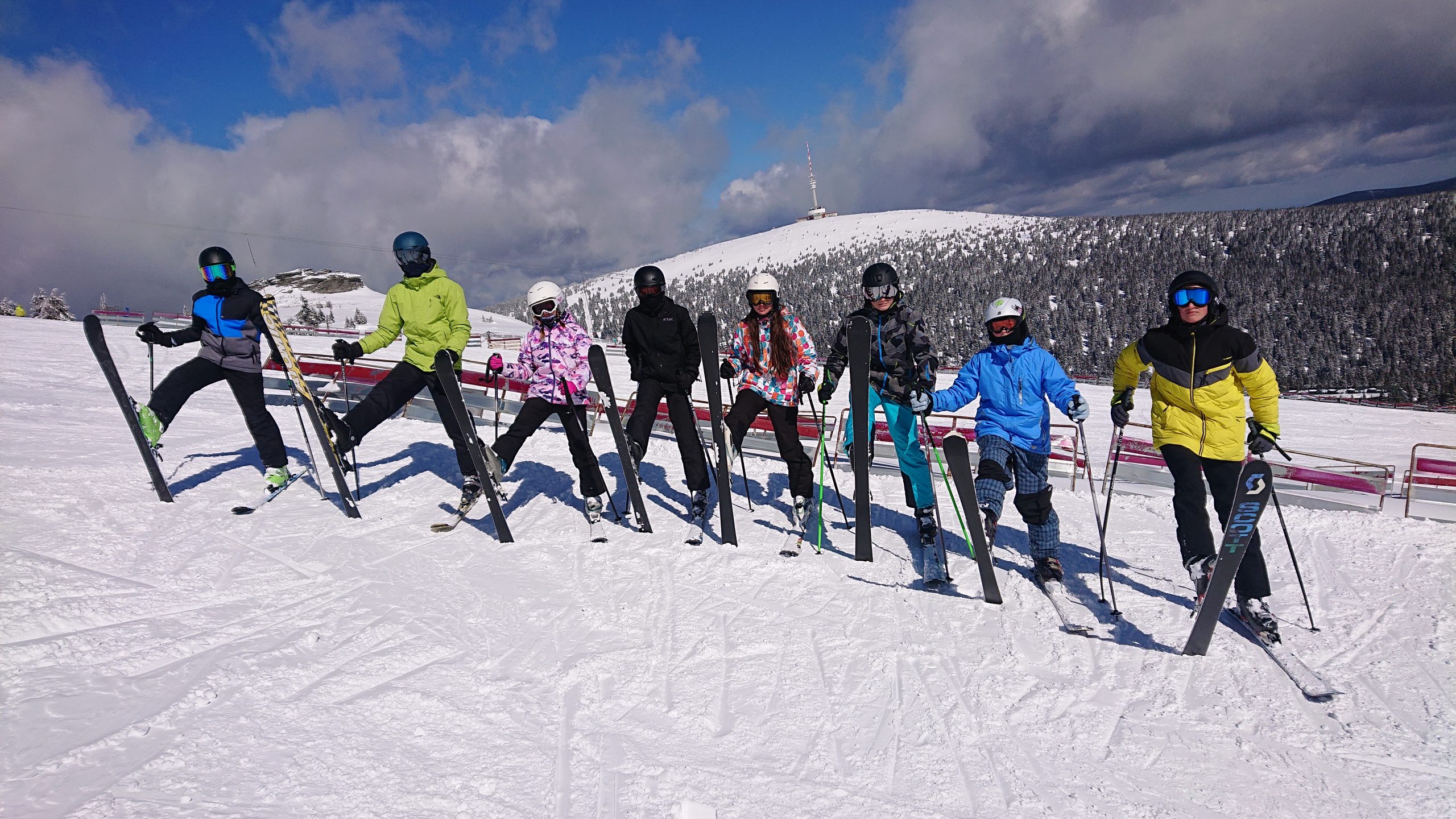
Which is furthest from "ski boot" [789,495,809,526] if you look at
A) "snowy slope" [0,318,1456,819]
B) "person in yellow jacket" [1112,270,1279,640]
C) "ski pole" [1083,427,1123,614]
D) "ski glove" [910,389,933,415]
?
"person in yellow jacket" [1112,270,1279,640]

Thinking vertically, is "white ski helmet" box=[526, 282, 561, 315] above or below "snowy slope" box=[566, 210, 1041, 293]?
below

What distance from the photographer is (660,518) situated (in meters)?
6.50

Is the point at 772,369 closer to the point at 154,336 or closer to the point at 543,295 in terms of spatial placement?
the point at 543,295

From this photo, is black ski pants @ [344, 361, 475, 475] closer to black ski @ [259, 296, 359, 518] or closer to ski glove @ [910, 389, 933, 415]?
black ski @ [259, 296, 359, 518]

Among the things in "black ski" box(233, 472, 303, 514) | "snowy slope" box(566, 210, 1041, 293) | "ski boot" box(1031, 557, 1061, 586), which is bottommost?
"ski boot" box(1031, 557, 1061, 586)

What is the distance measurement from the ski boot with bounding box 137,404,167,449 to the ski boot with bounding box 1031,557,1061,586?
7.18 metres

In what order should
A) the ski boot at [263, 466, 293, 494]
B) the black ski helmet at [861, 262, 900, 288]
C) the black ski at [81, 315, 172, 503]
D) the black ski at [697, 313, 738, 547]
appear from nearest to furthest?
the black ski helmet at [861, 262, 900, 288] → the black ski at [697, 313, 738, 547] → the black ski at [81, 315, 172, 503] → the ski boot at [263, 466, 293, 494]

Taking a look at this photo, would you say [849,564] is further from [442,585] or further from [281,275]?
[281,275]

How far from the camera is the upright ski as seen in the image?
3459 mm

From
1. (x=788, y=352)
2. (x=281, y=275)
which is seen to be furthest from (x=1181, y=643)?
(x=281, y=275)

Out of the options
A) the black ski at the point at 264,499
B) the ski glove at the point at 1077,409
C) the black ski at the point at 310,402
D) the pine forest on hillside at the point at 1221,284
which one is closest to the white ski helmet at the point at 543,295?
the black ski at the point at 310,402

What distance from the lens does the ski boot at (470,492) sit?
6023mm

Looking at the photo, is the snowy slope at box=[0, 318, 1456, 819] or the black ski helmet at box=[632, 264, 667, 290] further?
the black ski helmet at box=[632, 264, 667, 290]

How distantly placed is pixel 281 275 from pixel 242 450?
365 feet
